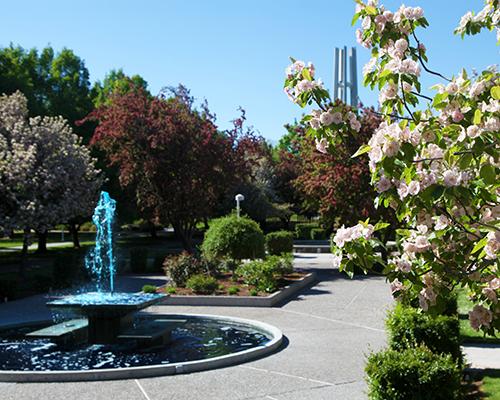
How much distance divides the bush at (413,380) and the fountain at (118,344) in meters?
3.83

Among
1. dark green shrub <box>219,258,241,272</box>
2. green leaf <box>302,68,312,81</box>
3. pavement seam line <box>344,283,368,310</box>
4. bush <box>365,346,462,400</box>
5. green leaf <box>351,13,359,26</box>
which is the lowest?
pavement seam line <box>344,283,368,310</box>

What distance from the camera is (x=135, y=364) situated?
33.2 feet

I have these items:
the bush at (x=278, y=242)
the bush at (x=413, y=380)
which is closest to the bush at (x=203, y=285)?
the bush at (x=413, y=380)

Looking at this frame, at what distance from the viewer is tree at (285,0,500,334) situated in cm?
389

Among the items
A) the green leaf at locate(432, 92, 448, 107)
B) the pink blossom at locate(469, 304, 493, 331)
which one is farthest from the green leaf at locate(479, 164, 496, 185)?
the pink blossom at locate(469, 304, 493, 331)

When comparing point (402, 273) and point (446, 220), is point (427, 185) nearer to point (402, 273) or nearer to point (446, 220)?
point (446, 220)

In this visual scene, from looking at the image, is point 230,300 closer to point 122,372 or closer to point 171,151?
point 122,372

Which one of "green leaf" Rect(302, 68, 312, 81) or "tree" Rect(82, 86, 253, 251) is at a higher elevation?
"tree" Rect(82, 86, 253, 251)

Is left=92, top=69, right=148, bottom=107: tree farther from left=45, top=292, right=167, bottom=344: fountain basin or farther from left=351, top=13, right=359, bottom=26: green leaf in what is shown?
left=351, top=13, right=359, bottom=26: green leaf

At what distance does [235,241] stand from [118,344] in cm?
881

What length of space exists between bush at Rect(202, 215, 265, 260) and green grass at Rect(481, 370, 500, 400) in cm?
1153

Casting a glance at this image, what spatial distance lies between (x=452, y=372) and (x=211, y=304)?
10.5 m

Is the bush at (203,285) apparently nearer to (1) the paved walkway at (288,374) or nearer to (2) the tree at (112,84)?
(1) the paved walkway at (288,374)

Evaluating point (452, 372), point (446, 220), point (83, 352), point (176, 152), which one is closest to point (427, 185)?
point (446, 220)
